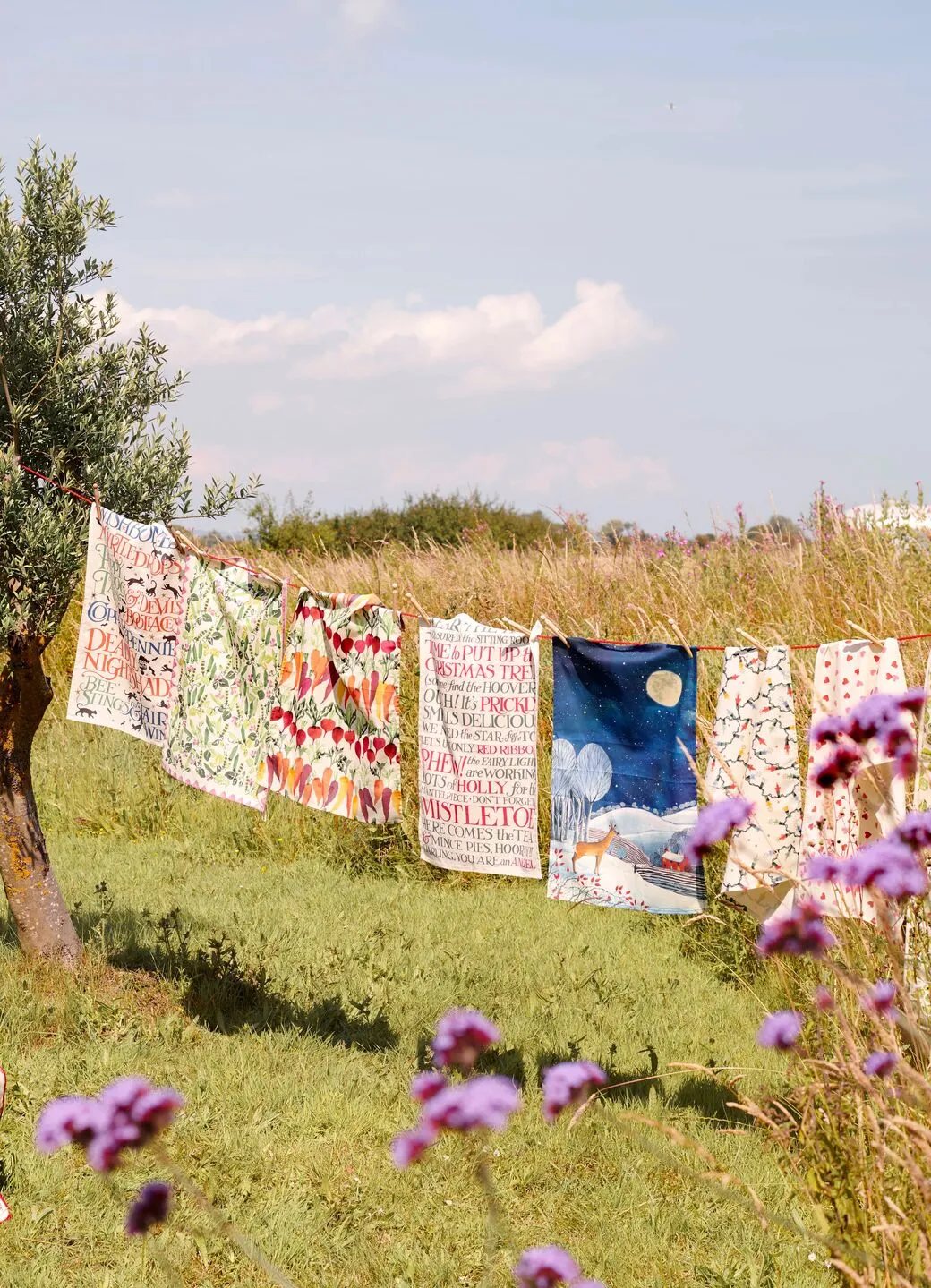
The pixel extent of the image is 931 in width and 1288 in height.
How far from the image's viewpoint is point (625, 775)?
16.7 ft

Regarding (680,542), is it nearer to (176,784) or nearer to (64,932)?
(176,784)

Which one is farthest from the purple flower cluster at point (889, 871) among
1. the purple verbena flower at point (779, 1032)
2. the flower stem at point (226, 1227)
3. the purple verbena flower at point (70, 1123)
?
the purple verbena flower at point (70, 1123)

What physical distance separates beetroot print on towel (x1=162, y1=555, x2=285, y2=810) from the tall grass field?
3.21ft

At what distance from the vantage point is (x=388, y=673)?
18.4 ft

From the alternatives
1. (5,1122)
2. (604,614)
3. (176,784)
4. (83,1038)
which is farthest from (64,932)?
(604,614)

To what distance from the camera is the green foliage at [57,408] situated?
5.52 metres

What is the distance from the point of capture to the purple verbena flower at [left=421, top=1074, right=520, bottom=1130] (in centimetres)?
155

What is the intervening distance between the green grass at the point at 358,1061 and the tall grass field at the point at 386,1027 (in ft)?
0.05

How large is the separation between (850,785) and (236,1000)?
324 centimetres

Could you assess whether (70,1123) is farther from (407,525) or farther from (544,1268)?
(407,525)

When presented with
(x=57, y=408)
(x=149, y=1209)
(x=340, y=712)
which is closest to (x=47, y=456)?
(x=57, y=408)

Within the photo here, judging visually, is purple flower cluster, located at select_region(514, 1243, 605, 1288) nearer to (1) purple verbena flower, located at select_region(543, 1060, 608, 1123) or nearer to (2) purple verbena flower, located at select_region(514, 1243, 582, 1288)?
(2) purple verbena flower, located at select_region(514, 1243, 582, 1288)

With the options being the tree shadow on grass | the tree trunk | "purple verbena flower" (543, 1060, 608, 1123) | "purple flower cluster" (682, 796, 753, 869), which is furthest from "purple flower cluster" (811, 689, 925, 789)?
the tree trunk

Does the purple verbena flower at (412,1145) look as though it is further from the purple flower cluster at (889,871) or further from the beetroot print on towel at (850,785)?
the beetroot print on towel at (850,785)
